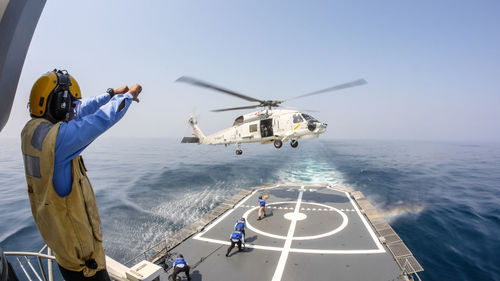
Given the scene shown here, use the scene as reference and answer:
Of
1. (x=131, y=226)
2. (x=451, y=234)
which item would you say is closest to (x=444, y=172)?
(x=451, y=234)

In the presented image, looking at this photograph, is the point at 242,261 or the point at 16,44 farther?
the point at 242,261

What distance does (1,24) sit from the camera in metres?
1.51

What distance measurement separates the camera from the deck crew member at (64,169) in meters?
1.55

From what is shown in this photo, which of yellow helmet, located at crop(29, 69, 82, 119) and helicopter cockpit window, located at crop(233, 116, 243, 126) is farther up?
helicopter cockpit window, located at crop(233, 116, 243, 126)

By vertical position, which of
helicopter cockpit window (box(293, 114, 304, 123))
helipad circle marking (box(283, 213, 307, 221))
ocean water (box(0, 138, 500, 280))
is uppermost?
helicopter cockpit window (box(293, 114, 304, 123))

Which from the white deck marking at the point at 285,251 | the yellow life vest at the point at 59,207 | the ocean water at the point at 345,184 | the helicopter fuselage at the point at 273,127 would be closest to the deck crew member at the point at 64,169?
the yellow life vest at the point at 59,207

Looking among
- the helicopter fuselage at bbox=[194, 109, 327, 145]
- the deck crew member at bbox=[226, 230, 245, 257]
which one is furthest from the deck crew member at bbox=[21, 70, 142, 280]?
the helicopter fuselage at bbox=[194, 109, 327, 145]

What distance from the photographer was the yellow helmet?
1.70m

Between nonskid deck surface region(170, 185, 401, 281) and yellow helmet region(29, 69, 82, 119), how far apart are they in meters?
10.7

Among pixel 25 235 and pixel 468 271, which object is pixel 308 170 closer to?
pixel 468 271

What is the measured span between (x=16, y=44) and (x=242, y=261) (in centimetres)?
1212

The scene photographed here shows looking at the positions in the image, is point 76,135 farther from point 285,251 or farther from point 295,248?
point 295,248

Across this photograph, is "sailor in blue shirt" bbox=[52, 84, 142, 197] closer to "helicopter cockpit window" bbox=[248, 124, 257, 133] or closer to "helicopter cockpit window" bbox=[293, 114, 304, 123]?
"helicopter cockpit window" bbox=[293, 114, 304, 123]

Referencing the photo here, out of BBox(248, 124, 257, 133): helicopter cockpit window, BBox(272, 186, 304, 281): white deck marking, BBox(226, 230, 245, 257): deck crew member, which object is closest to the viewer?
BBox(272, 186, 304, 281): white deck marking
